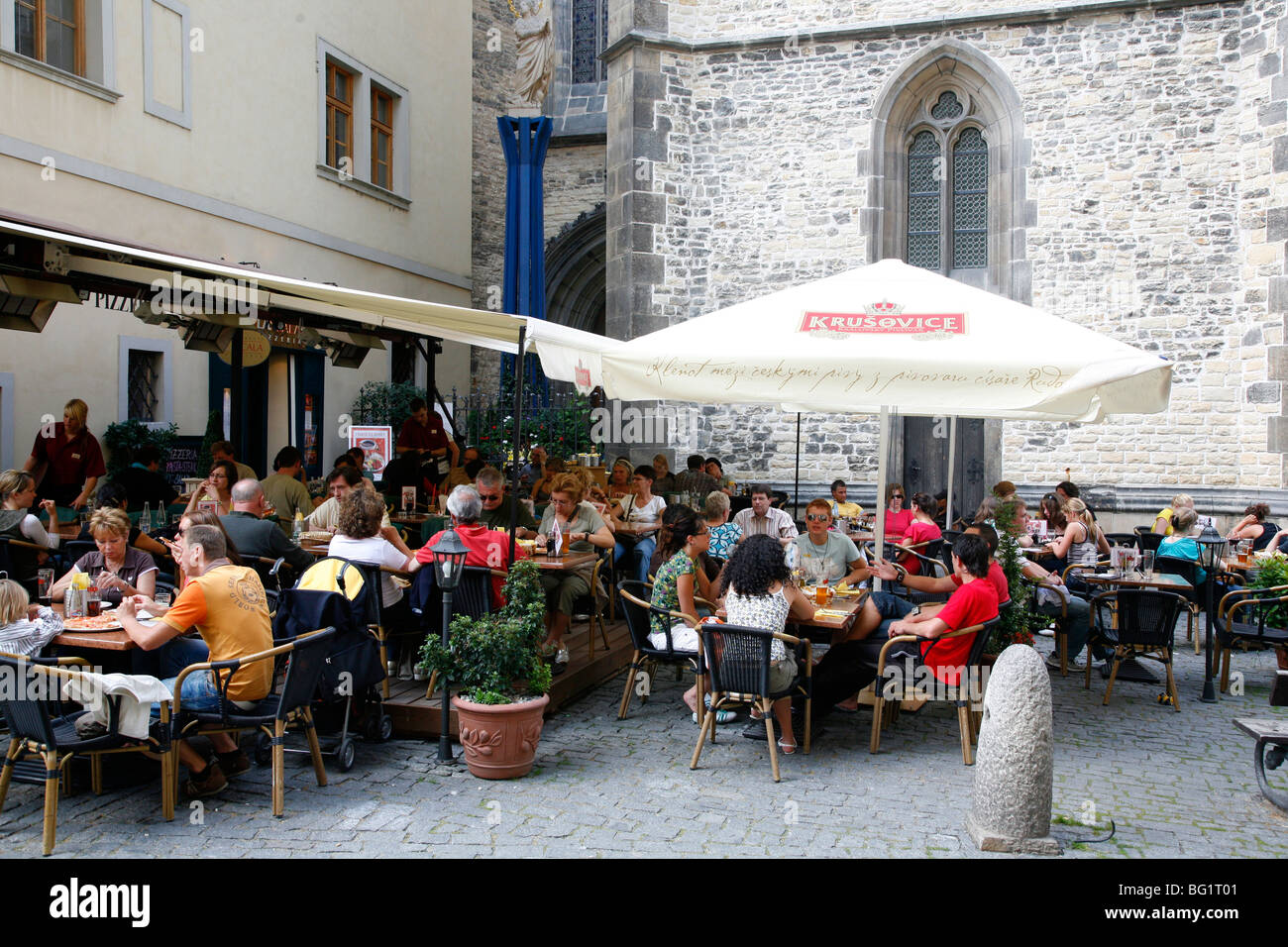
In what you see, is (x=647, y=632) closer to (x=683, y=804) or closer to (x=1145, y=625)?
(x=683, y=804)

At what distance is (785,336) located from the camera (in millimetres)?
5727

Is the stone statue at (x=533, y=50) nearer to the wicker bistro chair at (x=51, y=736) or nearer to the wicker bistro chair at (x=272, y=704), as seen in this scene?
the wicker bistro chair at (x=272, y=704)

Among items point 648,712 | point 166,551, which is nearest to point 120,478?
point 166,551

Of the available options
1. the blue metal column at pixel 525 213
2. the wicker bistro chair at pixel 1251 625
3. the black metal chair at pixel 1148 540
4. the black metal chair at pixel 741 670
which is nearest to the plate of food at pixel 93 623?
the black metal chair at pixel 741 670

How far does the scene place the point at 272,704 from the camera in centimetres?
480

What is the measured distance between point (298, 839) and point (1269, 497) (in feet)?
40.4

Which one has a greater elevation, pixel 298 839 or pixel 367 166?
pixel 367 166

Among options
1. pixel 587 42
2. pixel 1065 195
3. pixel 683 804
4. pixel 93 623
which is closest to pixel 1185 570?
pixel 683 804

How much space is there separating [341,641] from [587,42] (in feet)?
54.5

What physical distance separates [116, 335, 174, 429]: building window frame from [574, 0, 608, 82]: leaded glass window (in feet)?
33.9

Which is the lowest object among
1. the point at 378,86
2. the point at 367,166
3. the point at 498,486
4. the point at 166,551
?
the point at 166,551

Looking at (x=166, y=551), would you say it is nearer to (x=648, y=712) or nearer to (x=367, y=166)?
(x=648, y=712)

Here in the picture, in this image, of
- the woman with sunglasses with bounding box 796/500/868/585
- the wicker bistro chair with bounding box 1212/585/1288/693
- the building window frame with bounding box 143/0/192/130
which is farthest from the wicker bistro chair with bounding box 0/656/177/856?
the building window frame with bounding box 143/0/192/130

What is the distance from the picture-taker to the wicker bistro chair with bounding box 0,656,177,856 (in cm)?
404
